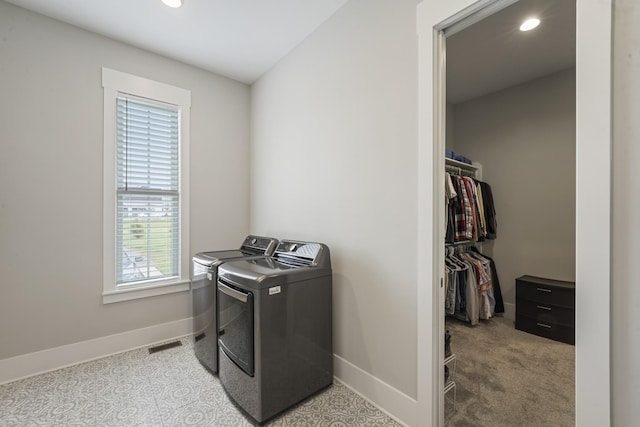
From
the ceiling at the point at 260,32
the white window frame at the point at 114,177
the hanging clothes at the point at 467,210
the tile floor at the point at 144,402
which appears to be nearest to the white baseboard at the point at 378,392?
the tile floor at the point at 144,402

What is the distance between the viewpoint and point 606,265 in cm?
91

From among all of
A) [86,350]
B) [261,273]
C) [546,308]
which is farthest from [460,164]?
[86,350]

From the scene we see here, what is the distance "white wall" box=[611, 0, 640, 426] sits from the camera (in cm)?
88

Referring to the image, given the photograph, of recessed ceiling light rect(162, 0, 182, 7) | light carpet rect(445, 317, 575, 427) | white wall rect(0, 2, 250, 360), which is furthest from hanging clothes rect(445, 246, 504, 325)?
recessed ceiling light rect(162, 0, 182, 7)

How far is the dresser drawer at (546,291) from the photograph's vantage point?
259 cm

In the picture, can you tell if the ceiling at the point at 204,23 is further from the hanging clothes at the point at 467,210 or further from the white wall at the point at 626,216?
the hanging clothes at the point at 467,210

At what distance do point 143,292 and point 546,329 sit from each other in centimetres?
396

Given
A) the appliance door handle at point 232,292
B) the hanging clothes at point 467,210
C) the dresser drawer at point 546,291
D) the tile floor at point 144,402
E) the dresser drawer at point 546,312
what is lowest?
the tile floor at point 144,402

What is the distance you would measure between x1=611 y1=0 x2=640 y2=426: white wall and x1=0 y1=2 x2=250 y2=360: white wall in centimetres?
311

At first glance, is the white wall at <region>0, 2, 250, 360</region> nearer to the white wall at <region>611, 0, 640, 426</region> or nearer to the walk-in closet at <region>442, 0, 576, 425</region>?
the walk-in closet at <region>442, 0, 576, 425</region>

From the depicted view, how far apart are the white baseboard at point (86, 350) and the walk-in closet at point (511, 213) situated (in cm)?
249

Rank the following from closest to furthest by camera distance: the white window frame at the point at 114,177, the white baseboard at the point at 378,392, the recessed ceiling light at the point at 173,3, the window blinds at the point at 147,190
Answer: the white baseboard at the point at 378,392, the recessed ceiling light at the point at 173,3, the white window frame at the point at 114,177, the window blinds at the point at 147,190

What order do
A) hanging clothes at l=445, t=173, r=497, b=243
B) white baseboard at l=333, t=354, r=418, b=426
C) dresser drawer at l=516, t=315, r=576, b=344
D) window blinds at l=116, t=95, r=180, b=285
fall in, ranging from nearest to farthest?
1. white baseboard at l=333, t=354, r=418, b=426
2. window blinds at l=116, t=95, r=180, b=285
3. dresser drawer at l=516, t=315, r=576, b=344
4. hanging clothes at l=445, t=173, r=497, b=243

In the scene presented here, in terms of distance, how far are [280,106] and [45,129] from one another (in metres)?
1.89
